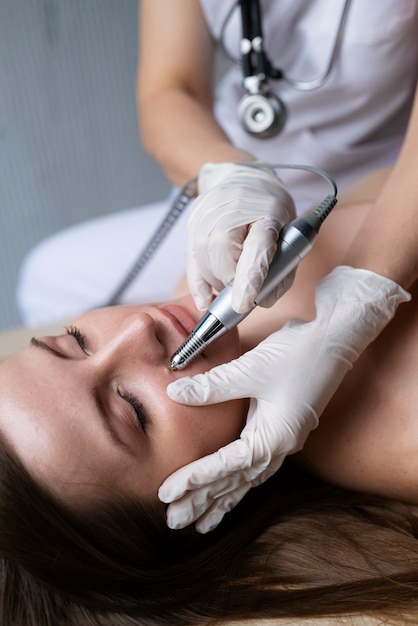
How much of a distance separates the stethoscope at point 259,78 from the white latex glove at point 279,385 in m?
0.51

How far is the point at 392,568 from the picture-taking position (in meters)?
1.04

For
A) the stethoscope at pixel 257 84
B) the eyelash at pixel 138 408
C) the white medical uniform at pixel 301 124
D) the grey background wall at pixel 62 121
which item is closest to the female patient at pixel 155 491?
the eyelash at pixel 138 408

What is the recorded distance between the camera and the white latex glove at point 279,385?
970 millimetres

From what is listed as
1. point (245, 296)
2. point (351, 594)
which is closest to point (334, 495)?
point (351, 594)

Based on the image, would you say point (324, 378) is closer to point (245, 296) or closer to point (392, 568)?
point (245, 296)

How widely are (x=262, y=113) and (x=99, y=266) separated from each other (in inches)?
25.6

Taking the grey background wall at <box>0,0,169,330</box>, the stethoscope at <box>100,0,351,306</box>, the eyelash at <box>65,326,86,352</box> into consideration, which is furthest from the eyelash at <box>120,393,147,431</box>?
the grey background wall at <box>0,0,169,330</box>

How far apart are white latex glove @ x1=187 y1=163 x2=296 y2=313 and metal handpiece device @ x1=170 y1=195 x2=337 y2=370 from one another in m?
0.02

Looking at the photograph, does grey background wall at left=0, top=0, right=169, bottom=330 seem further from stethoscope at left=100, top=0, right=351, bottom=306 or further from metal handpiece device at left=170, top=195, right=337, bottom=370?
metal handpiece device at left=170, top=195, right=337, bottom=370

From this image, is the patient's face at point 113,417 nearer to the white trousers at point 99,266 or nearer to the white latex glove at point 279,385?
the white latex glove at point 279,385

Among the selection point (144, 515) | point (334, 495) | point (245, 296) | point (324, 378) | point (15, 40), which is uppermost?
point (15, 40)

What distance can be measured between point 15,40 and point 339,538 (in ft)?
6.25

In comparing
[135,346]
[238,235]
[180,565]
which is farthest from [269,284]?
[180,565]

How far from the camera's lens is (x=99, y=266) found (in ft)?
6.04
